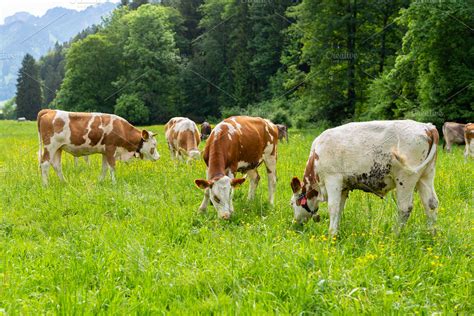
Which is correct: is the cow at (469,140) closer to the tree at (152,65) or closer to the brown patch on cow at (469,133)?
the brown patch on cow at (469,133)

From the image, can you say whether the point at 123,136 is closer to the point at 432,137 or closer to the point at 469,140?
the point at 432,137

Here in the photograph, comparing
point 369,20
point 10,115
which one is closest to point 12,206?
point 369,20

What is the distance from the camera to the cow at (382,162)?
15.9 ft

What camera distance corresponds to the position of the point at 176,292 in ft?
11.4

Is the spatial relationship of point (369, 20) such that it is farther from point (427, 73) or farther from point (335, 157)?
point (335, 157)

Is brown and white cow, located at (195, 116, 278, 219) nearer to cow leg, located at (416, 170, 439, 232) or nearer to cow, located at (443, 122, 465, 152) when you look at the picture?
cow leg, located at (416, 170, 439, 232)

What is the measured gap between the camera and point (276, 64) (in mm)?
47500

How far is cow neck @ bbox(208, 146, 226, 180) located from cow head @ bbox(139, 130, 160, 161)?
4993mm

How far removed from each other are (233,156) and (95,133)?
4505 millimetres

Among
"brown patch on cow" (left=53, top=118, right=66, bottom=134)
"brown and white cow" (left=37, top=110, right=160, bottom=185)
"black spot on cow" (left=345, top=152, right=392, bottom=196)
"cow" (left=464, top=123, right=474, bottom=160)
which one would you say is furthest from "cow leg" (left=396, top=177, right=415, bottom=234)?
"cow" (left=464, top=123, right=474, bottom=160)

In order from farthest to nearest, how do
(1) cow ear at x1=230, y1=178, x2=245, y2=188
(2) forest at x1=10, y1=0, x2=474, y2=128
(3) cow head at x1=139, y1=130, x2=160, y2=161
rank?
(2) forest at x1=10, y1=0, x2=474, y2=128
(3) cow head at x1=139, y1=130, x2=160, y2=161
(1) cow ear at x1=230, y1=178, x2=245, y2=188

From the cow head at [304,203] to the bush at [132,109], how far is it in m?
36.1

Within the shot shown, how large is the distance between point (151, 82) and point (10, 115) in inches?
2631

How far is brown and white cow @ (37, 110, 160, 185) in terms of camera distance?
29.5 ft
